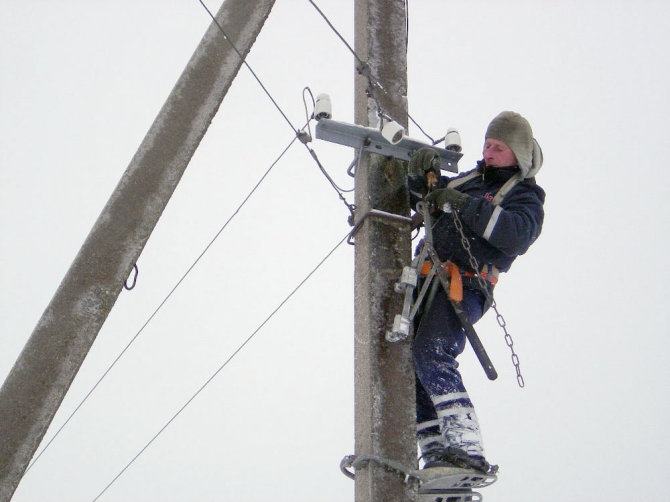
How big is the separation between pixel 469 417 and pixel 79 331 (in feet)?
5.70

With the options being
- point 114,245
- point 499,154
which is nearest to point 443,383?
point 499,154

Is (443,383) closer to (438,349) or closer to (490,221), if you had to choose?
(438,349)

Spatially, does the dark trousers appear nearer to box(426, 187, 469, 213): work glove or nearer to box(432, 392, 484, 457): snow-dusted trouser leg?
box(432, 392, 484, 457): snow-dusted trouser leg

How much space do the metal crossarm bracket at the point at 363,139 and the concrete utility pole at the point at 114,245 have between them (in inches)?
21.9

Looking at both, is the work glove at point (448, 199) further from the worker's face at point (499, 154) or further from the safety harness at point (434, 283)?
the worker's face at point (499, 154)

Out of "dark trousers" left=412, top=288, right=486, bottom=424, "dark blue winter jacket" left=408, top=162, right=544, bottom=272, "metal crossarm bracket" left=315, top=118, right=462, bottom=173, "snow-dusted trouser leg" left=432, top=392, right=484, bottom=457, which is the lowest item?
"snow-dusted trouser leg" left=432, top=392, right=484, bottom=457

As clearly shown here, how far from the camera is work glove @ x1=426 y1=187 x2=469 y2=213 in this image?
3.71 meters

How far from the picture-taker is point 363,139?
3926 millimetres

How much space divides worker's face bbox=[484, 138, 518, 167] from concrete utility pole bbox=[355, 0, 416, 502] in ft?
1.52

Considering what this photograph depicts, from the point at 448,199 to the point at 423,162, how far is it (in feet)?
0.77

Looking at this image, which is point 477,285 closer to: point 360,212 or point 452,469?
point 360,212

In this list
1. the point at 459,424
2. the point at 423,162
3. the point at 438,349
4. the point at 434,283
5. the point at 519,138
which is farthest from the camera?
the point at 519,138

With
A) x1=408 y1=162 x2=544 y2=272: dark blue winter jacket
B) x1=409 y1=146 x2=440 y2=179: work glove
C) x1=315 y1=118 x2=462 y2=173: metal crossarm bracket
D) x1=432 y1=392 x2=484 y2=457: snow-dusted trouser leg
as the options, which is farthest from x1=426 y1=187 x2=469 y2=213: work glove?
x1=432 y1=392 x2=484 y2=457: snow-dusted trouser leg

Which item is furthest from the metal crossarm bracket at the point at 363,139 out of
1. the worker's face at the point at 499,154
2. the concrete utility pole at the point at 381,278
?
the worker's face at the point at 499,154
